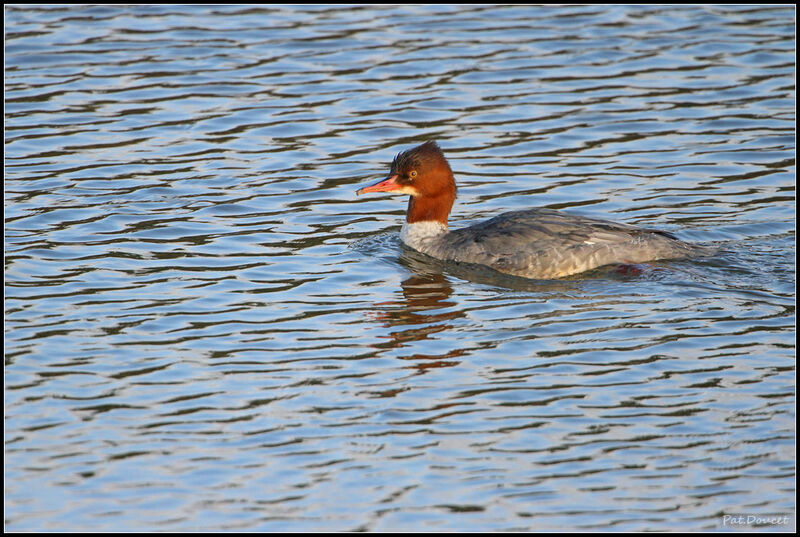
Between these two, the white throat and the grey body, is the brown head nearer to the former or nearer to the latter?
the white throat

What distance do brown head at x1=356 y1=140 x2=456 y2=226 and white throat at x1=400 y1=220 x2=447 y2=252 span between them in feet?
0.21

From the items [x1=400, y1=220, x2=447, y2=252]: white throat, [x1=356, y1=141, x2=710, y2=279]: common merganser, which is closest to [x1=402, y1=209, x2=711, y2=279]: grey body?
[x1=356, y1=141, x2=710, y2=279]: common merganser

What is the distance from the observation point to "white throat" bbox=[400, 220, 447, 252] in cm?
1106

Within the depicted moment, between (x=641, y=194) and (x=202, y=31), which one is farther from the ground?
(x=202, y=31)

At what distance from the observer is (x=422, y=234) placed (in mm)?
11133

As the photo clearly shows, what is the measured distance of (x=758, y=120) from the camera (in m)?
14.0

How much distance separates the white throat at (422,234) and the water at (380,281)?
14cm

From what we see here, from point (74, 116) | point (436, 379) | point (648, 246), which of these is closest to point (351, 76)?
point (74, 116)

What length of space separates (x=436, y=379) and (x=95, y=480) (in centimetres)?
239

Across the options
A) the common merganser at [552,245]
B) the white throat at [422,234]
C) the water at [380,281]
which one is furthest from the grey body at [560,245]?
the white throat at [422,234]

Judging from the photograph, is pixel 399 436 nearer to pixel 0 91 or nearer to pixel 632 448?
pixel 632 448

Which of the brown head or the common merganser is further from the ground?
the brown head

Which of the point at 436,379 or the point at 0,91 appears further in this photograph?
the point at 0,91

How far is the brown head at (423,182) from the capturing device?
36.4ft
